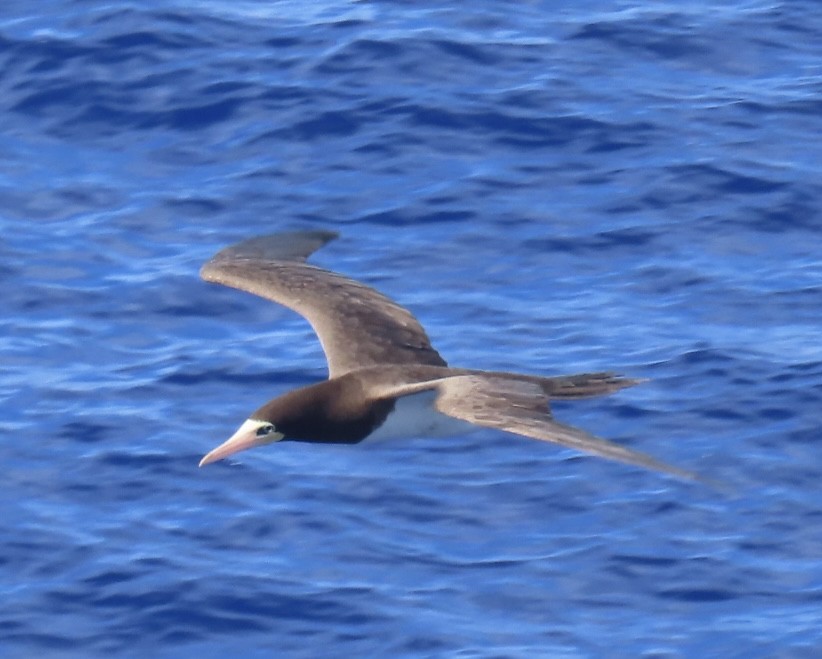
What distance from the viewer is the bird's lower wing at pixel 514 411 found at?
806 cm

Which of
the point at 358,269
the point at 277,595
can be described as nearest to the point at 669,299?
the point at 358,269

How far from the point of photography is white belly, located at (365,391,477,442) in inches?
388

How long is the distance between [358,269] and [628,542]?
3.49 meters

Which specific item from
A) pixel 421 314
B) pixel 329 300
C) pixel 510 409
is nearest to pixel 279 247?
pixel 329 300

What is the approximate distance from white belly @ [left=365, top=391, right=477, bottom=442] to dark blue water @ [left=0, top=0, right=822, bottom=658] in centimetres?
77

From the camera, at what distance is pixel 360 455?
11.4m

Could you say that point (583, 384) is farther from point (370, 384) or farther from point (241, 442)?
point (241, 442)

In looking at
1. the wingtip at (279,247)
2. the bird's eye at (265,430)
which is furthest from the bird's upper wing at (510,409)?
the wingtip at (279,247)

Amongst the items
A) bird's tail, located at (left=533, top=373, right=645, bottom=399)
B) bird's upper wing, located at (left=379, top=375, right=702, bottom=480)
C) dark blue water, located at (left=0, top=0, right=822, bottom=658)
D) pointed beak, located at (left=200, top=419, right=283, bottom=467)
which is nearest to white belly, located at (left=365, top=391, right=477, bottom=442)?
bird's upper wing, located at (left=379, top=375, right=702, bottom=480)

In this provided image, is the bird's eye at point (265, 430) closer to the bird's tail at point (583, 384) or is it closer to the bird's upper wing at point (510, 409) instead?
the bird's upper wing at point (510, 409)

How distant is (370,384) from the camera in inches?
395

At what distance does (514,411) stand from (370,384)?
1332 millimetres

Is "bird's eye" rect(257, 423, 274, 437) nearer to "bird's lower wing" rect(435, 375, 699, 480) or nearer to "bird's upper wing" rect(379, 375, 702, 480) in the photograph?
"bird's upper wing" rect(379, 375, 702, 480)

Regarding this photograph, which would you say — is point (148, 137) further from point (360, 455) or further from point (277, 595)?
point (277, 595)
